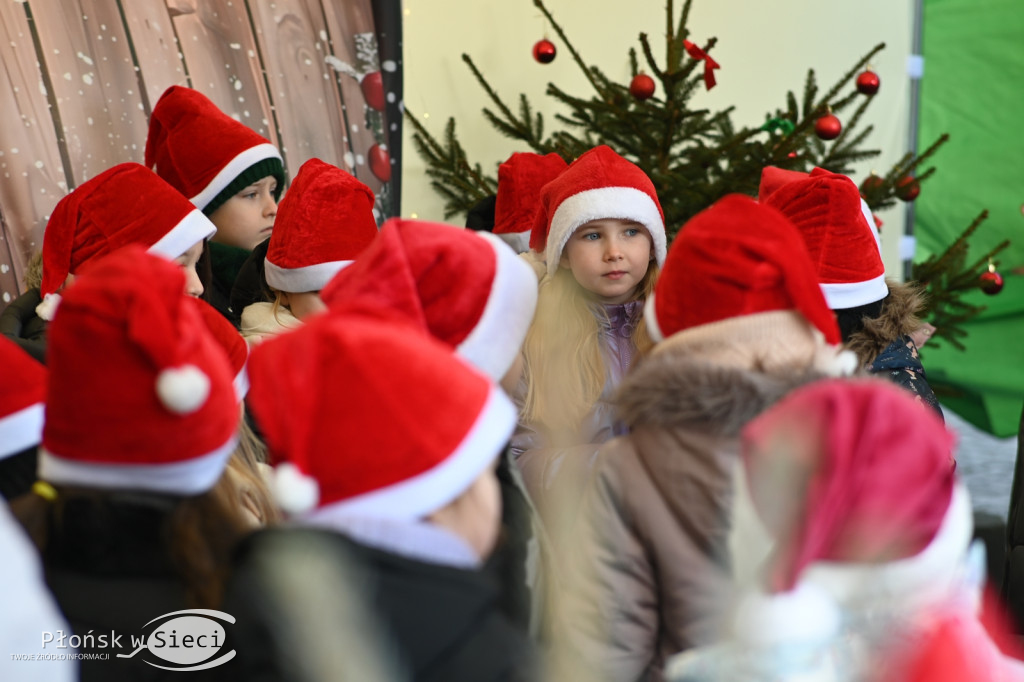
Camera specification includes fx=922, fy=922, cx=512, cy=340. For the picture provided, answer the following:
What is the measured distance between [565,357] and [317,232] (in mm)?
632

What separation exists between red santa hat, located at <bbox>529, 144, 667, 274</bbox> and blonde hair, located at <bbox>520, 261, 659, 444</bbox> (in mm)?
90

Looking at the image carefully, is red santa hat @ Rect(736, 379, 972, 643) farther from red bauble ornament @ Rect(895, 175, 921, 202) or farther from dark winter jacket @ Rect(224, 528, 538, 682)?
red bauble ornament @ Rect(895, 175, 921, 202)

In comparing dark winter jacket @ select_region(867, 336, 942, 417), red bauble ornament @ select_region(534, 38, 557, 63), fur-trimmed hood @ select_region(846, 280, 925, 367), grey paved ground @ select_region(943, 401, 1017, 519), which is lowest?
grey paved ground @ select_region(943, 401, 1017, 519)


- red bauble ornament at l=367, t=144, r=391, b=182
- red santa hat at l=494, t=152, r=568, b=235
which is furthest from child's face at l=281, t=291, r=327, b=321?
red bauble ornament at l=367, t=144, r=391, b=182

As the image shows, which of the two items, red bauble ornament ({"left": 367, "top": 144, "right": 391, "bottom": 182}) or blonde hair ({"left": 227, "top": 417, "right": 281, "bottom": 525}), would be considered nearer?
blonde hair ({"left": 227, "top": 417, "right": 281, "bottom": 525})

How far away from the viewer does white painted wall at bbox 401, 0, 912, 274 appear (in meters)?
3.78

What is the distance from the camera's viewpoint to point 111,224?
203 cm

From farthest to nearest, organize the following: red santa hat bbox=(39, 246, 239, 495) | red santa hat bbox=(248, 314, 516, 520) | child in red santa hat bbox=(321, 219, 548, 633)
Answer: child in red santa hat bbox=(321, 219, 548, 633) → red santa hat bbox=(39, 246, 239, 495) → red santa hat bbox=(248, 314, 516, 520)

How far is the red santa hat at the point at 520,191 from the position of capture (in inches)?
110

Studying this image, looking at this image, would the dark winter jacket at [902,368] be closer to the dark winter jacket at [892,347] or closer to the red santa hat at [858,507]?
the dark winter jacket at [892,347]

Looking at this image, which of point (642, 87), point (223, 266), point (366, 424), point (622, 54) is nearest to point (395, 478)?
point (366, 424)

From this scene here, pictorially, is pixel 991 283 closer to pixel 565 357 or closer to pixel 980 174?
pixel 980 174

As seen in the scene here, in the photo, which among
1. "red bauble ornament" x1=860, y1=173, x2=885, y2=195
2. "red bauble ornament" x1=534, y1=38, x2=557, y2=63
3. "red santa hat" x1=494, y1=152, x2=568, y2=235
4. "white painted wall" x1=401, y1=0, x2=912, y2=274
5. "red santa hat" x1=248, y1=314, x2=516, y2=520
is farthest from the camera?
"white painted wall" x1=401, y1=0, x2=912, y2=274

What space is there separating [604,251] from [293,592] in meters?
1.37
